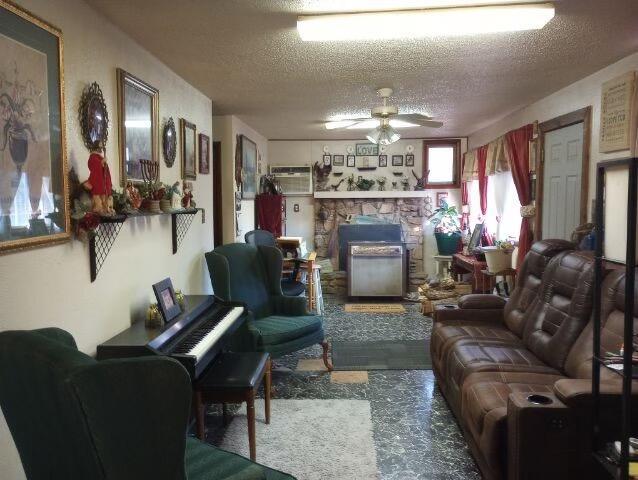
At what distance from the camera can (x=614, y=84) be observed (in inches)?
130

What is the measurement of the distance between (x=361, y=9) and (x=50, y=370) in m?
1.99

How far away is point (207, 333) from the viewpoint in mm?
2705

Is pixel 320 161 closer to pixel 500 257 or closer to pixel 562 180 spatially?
pixel 500 257

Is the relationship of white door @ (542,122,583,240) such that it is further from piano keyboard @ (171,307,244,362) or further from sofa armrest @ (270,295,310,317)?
piano keyboard @ (171,307,244,362)

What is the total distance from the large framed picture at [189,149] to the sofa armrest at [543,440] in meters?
2.72

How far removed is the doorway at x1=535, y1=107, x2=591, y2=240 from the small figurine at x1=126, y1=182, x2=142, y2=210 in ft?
10.4

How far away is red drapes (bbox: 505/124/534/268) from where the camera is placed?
479 cm

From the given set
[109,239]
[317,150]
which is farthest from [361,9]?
[317,150]

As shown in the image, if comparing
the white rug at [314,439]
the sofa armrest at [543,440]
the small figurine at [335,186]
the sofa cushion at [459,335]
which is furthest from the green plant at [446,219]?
the sofa armrest at [543,440]

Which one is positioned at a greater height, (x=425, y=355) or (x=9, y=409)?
(x=9, y=409)

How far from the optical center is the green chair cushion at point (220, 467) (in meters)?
1.66

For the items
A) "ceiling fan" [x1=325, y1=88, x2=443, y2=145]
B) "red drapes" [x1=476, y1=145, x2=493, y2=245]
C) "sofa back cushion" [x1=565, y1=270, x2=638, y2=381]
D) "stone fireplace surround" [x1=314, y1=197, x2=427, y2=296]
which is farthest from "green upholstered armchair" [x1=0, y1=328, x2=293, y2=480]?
"stone fireplace surround" [x1=314, y1=197, x2=427, y2=296]

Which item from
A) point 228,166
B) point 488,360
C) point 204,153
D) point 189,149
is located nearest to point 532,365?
point 488,360

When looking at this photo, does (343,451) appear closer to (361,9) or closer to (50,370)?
(50,370)
